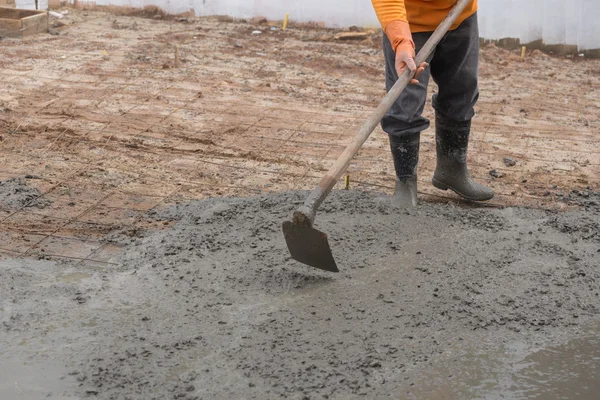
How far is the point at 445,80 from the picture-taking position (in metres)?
4.01

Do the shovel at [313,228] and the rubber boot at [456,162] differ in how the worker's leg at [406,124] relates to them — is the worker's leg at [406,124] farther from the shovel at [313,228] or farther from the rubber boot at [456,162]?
the shovel at [313,228]

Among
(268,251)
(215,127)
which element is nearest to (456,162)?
(268,251)

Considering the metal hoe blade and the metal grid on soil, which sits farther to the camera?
the metal grid on soil

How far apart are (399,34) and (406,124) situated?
0.58 metres

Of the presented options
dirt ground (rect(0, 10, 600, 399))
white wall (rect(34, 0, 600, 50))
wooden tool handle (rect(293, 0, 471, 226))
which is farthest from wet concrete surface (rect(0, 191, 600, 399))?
white wall (rect(34, 0, 600, 50))

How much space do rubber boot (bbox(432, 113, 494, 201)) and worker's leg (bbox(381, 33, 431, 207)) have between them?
0.29 metres

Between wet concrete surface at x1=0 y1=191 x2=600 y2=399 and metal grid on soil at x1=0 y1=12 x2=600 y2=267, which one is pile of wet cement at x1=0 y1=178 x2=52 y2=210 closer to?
metal grid on soil at x1=0 y1=12 x2=600 y2=267

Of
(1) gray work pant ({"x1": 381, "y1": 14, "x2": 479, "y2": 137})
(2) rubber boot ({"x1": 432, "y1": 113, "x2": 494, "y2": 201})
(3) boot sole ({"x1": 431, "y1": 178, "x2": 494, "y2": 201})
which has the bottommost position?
(3) boot sole ({"x1": 431, "y1": 178, "x2": 494, "y2": 201})

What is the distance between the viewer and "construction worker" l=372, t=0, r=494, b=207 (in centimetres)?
351

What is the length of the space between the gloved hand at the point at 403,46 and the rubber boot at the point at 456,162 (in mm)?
751

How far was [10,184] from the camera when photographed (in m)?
4.31

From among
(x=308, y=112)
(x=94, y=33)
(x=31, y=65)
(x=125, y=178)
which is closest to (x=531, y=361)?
(x=125, y=178)

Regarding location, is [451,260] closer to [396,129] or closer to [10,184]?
[396,129]

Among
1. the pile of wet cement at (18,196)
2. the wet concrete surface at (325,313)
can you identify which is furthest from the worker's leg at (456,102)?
the pile of wet cement at (18,196)
